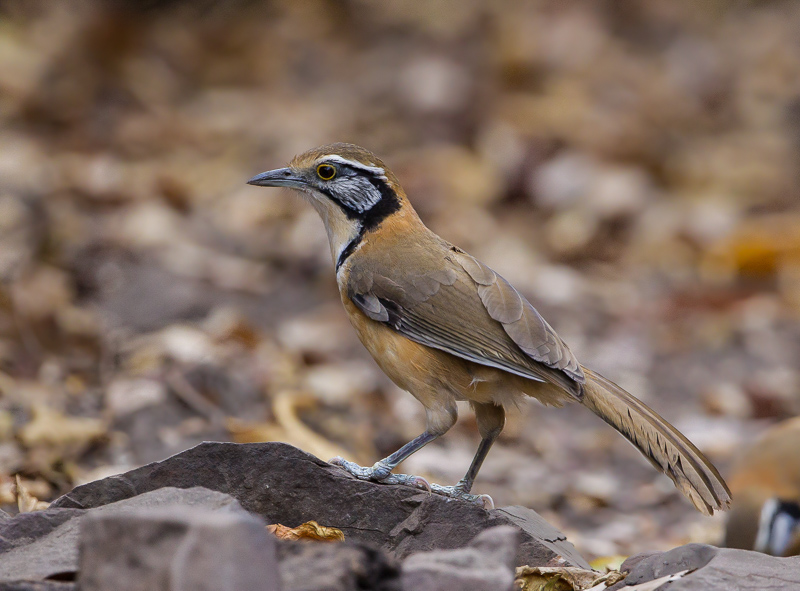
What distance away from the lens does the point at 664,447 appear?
4.17 metres

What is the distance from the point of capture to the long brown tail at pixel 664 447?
410 cm

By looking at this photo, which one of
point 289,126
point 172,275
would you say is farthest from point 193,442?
point 289,126

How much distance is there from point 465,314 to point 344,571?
1990mm

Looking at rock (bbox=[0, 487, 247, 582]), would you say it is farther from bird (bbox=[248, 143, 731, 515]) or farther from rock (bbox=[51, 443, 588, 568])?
bird (bbox=[248, 143, 731, 515])

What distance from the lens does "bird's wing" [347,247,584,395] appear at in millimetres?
4238

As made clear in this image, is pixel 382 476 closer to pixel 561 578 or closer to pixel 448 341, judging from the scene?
pixel 448 341

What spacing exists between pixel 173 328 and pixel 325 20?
28.7 ft

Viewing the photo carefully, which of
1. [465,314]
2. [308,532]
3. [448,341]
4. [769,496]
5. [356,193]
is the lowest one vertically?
[308,532]

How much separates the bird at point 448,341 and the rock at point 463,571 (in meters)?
1.32

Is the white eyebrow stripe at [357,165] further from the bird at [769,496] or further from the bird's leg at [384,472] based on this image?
the bird at [769,496]

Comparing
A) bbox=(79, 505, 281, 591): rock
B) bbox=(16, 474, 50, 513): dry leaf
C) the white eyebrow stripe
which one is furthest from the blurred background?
bbox=(79, 505, 281, 591): rock

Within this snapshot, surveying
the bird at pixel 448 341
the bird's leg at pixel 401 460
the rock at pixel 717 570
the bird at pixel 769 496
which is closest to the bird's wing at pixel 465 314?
the bird at pixel 448 341

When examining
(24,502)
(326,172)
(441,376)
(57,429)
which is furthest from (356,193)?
(57,429)

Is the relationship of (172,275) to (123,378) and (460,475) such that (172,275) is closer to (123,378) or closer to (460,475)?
(123,378)
